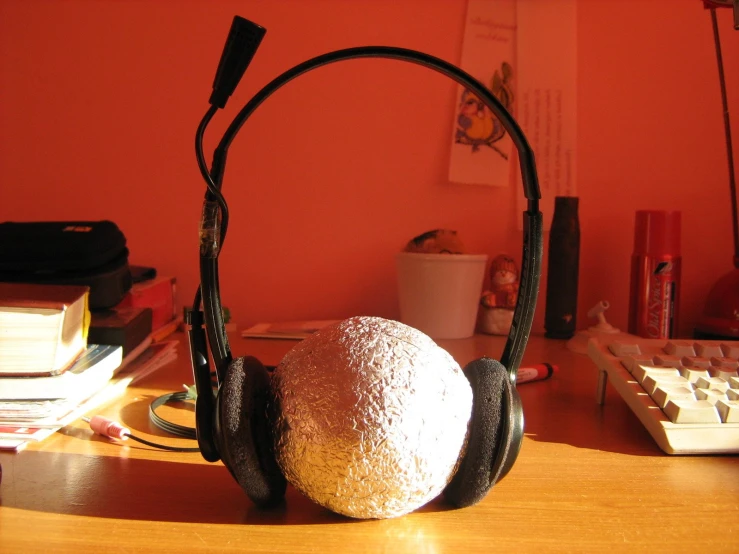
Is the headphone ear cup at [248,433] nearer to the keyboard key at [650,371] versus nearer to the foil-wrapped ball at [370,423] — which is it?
the foil-wrapped ball at [370,423]

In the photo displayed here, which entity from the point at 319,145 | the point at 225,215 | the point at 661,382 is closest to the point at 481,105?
the point at 319,145

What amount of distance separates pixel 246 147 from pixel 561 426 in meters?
0.71

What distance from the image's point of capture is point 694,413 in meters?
0.46

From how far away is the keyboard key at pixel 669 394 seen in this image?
48 cm

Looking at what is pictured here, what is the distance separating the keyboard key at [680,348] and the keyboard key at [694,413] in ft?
0.48

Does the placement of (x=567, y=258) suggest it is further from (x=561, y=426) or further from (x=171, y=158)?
(x=171, y=158)

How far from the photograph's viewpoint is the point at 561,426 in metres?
0.54

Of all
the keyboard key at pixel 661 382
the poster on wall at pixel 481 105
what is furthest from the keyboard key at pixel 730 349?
the poster on wall at pixel 481 105

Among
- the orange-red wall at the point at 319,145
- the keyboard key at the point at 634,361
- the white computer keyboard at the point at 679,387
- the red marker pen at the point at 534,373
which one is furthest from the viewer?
the orange-red wall at the point at 319,145

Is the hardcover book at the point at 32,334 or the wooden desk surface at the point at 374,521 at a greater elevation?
the hardcover book at the point at 32,334

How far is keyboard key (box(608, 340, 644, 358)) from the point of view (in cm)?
60

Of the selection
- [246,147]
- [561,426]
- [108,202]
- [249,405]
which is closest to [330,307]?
[246,147]

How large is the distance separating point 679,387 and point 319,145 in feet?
2.30

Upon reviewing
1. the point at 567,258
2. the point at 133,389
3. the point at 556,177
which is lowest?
the point at 133,389
